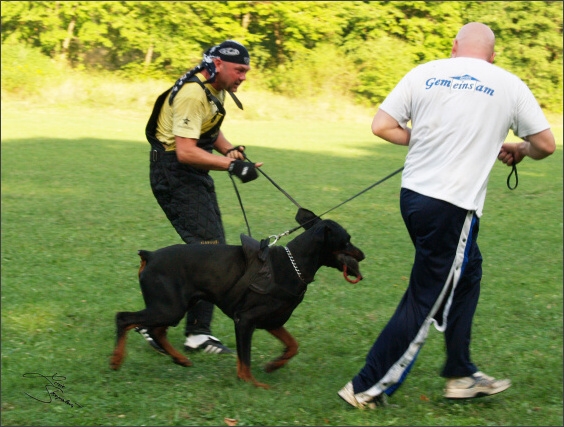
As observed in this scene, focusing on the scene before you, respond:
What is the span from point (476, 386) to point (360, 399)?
0.63m

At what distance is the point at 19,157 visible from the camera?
14008mm

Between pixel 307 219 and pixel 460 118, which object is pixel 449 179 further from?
pixel 307 219

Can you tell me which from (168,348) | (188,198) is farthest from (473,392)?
(188,198)

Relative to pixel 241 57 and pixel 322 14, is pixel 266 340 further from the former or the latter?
pixel 322 14

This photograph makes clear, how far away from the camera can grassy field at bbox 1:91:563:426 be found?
13.8 ft

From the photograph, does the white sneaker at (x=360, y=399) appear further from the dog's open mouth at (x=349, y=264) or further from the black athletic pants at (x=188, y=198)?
the black athletic pants at (x=188, y=198)

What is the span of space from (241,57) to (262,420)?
224 cm

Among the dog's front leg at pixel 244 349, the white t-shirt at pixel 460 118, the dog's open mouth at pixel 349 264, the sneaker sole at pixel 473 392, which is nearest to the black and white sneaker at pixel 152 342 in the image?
the dog's front leg at pixel 244 349

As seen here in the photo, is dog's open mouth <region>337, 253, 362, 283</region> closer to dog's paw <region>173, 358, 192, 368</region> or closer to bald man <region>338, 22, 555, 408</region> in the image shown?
bald man <region>338, 22, 555, 408</region>

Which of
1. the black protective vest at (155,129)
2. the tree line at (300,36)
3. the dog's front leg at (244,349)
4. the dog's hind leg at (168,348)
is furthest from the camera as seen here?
the tree line at (300,36)

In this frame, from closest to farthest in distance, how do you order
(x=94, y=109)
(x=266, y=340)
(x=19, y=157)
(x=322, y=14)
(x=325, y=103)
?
(x=266, y=340)
(x=19, y=157)
(x=94, y=109)
(x=325, y=103)
(x=322, y=14)

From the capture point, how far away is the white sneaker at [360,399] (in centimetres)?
418

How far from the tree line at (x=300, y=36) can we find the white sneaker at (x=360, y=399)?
2223 centimetres

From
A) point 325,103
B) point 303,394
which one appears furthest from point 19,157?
point 325,103
